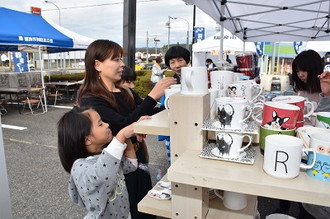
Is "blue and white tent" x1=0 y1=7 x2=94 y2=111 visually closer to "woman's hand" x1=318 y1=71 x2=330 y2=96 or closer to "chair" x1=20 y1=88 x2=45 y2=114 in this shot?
"chair" x1=20 y1=88 x2=45 y2=114

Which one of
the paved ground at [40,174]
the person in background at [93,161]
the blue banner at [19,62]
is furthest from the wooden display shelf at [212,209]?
the blue banner at [19,62]

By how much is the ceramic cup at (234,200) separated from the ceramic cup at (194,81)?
0.37 metres

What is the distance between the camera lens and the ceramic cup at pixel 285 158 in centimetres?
64

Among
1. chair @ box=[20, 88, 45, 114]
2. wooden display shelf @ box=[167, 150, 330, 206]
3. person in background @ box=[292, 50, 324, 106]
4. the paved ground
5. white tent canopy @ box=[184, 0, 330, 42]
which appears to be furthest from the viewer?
chair @ box=[20, 88, 45, 114]

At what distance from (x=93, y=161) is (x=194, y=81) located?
0.51m

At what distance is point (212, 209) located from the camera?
0.93 meters

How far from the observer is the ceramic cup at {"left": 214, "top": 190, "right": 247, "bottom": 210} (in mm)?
896

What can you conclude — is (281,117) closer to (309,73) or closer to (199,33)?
(309,73)

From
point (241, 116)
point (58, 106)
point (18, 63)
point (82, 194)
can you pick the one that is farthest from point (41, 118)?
point (241, 116)

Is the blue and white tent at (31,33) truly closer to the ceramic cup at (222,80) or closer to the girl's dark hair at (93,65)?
the girl's dark hair at (93,65)

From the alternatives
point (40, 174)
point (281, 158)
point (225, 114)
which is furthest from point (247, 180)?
point (40, 174)

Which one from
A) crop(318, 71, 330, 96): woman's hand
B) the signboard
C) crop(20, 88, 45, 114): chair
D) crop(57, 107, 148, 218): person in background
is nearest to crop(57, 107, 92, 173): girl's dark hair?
crop(57, 107, 148, 218): person in background

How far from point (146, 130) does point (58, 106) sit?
7.80 metres

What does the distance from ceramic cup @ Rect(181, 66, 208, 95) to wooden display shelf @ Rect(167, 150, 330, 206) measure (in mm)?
230
